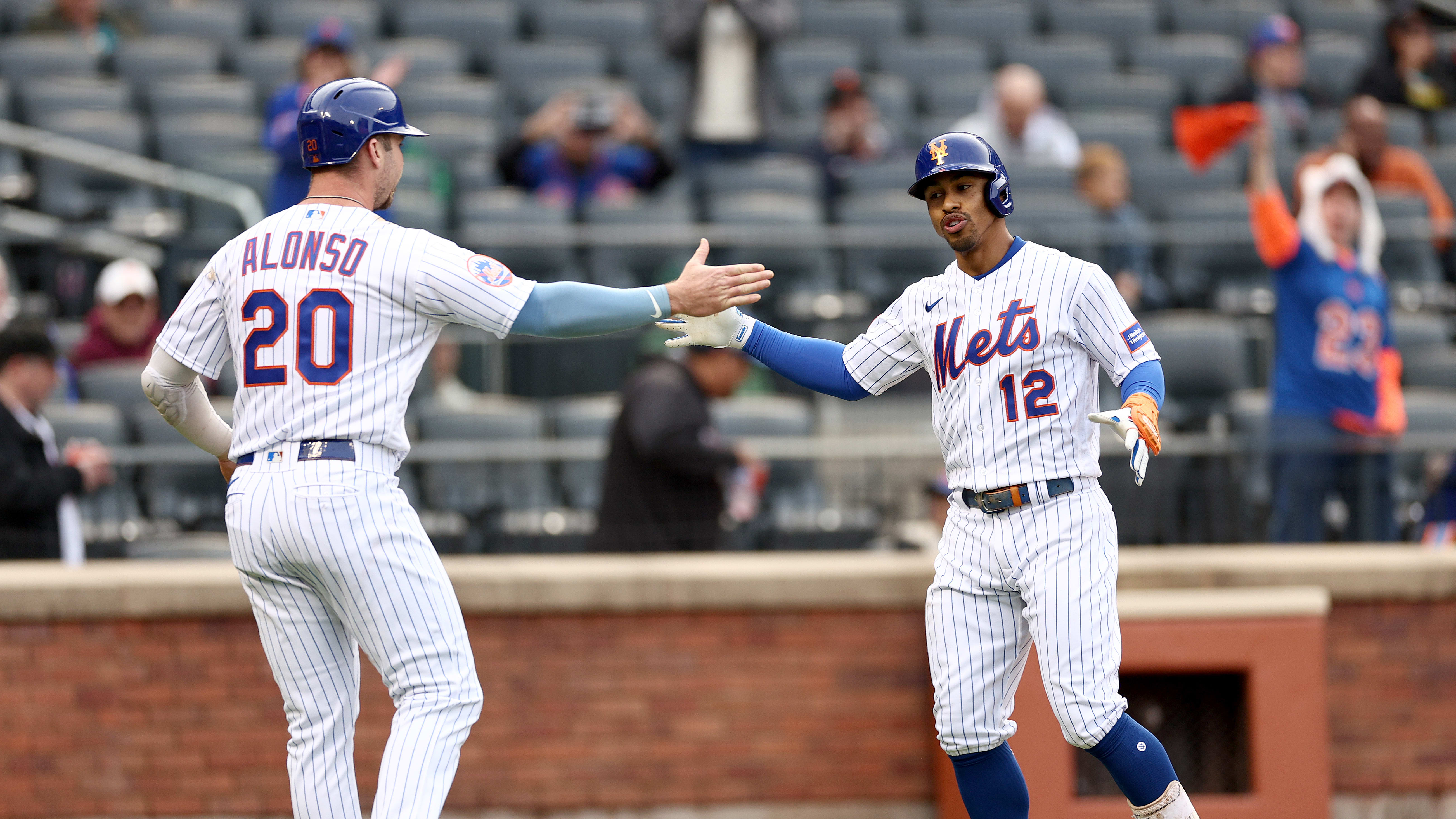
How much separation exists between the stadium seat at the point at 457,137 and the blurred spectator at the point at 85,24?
109 inches

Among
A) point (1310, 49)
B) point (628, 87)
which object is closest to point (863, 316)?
Answer: point (628, 87)

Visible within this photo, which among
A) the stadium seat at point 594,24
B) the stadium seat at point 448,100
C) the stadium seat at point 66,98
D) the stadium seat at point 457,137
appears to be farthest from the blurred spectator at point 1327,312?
the stadium seat at point 66,98

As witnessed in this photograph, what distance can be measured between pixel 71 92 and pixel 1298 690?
853 cm

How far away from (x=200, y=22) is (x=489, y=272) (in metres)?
8.92

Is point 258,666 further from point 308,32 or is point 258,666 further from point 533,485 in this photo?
point 308,32

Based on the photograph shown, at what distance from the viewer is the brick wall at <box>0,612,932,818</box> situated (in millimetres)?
5719

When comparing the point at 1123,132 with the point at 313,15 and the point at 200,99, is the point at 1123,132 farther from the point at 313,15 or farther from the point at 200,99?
the point at 200,99

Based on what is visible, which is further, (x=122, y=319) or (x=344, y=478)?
(x=122, y=319)

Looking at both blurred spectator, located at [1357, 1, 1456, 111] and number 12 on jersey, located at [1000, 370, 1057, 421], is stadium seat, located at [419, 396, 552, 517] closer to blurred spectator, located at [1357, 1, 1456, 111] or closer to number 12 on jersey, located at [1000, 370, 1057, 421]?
number 12 on jersey, located at [1000, 370, 1057, 421]

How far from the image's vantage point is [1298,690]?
556 centimetres

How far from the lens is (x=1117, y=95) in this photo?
1098 centimetres

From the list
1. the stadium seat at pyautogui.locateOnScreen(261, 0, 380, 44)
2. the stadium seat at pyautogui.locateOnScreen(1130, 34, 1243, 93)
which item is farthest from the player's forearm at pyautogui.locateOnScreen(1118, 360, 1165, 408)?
the stadium seat at pyautogui.locateOnScreen(261, 0, 380, 44)

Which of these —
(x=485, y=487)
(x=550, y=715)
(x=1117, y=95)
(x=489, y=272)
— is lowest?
(x=550, y=715)

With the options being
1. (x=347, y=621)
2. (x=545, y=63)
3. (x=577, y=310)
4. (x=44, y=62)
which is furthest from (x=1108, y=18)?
(x=347, y=621)
